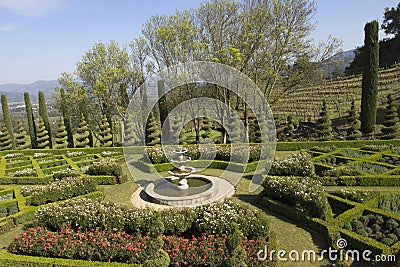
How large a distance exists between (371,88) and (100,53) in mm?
22208

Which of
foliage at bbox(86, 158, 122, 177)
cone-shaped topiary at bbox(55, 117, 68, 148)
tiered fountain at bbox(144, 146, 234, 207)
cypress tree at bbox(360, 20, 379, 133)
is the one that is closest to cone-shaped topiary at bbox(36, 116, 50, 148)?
cone-shaped topiary at bbox(55, 117, 68, 148)

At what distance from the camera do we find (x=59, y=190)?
444 inches

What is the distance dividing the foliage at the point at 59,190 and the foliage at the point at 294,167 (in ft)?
26.4

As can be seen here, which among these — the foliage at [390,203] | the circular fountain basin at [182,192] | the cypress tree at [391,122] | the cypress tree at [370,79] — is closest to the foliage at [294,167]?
the circular fountain basin at [182,192]

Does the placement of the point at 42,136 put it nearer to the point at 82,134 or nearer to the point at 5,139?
the point at 5,139

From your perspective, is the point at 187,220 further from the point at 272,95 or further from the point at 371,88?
the point at 371,88

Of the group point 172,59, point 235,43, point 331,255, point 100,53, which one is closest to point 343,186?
point 331,255

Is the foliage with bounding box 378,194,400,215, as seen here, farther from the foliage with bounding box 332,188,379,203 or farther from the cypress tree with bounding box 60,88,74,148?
the cypress tree with bounding box 60,88,74,148

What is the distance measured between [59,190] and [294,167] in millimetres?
9851

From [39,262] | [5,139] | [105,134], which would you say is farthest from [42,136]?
[39,262]

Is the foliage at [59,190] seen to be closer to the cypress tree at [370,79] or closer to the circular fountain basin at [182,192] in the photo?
the circular fountain basin at [182,192]

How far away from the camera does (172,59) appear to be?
22.3 meters

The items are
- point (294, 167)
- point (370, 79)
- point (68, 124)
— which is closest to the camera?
point (294, 167)

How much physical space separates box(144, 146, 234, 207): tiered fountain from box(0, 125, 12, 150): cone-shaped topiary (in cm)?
2087
